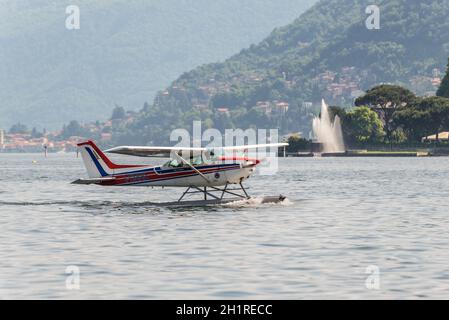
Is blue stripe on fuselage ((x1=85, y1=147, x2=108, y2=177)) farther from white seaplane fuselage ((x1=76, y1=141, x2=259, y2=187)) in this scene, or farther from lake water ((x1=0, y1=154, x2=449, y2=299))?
lake water ((x1=0, y1=154, x2=449, y2=299))

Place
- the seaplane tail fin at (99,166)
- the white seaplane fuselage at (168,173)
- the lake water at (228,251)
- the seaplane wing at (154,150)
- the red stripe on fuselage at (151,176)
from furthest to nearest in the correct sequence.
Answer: the seaplane tail fin at (99,166) → the seaplane wing at (154,150) → the red stripe on fuselage at (151,176) → the white seaplane fuselage at (168,173) → the lake water at (228,251)

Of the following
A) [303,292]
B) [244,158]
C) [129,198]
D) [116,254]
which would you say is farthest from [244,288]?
[129,198]

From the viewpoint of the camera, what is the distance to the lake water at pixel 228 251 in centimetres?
2594

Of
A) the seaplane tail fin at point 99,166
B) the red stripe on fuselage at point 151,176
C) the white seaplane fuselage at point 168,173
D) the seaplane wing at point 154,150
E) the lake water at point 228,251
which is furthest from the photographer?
the seaplane tail fin at point 99,166

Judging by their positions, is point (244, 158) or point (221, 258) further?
point (244, 158)

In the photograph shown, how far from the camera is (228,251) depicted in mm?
33406

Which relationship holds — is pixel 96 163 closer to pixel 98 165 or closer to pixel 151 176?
pixel 98 165

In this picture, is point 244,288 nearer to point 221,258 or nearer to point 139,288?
point 139,288

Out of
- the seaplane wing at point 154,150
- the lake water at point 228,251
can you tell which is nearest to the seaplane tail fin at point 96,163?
the seaplane wing at point 154,150

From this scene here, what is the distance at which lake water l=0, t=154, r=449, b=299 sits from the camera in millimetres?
25938

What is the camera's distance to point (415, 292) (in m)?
25.1

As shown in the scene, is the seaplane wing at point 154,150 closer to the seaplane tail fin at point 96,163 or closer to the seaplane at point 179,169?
the seaplane at point 179,169

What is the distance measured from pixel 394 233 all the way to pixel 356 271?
10.8 metres

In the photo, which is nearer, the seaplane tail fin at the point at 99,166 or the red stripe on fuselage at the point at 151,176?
the red stripe on fuselage at the point at 151,176
